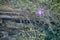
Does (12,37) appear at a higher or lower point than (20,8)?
lower

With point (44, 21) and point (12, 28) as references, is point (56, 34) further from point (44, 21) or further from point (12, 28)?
point (12, 28)

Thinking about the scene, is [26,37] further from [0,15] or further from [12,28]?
[0,15]

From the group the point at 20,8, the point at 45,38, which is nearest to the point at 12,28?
the point at 20,8

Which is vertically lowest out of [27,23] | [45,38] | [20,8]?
[45,38]

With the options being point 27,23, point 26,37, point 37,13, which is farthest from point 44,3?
point 26,37

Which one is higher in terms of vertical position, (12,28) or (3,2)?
(3,2)

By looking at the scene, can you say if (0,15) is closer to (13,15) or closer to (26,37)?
(13,15)

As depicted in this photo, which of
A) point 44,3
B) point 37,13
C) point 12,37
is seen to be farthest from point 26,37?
point 44,3
